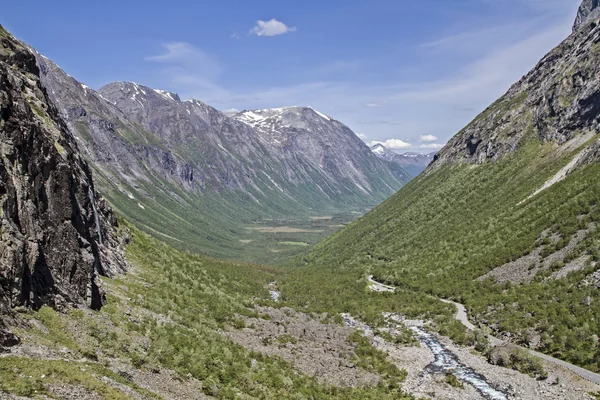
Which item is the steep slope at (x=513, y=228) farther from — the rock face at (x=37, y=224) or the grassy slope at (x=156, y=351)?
the rock face at (x=37, y=224)

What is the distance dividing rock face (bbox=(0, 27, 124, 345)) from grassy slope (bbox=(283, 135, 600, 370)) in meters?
51.4

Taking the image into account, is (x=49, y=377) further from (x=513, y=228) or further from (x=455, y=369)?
(x=513, y=228)

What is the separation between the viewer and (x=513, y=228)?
9675 cm

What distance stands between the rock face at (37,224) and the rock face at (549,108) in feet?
357

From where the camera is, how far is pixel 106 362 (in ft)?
94.7

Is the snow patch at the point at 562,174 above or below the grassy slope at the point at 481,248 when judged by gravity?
above

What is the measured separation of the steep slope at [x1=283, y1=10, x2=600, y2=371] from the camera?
60.8 metres

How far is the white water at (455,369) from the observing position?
44219mm

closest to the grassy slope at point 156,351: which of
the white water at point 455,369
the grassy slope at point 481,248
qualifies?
the white water at point 455,369

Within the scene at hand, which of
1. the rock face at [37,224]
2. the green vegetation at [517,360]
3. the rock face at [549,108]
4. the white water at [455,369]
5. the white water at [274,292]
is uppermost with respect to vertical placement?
the rock face at [549,108]

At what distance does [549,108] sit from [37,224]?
512 feet

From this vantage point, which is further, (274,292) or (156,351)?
(274,292)

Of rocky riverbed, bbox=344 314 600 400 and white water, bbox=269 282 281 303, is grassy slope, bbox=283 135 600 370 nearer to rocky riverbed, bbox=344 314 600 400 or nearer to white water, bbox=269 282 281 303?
white water, bbox=269 282 281 303

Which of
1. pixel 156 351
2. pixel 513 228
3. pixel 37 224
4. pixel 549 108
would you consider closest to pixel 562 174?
pixel 513 228
